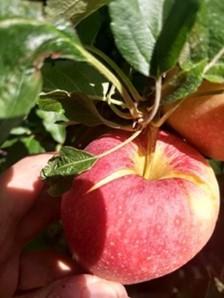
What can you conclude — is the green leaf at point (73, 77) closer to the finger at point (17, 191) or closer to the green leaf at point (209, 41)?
the green leaf at point (209, 41)

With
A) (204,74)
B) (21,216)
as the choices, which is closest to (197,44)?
(204,74)

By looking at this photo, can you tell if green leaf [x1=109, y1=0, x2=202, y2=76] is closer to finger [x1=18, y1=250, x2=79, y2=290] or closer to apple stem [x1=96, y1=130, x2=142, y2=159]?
apple stem [x1=96, y1=130, x2=142, y2=159]

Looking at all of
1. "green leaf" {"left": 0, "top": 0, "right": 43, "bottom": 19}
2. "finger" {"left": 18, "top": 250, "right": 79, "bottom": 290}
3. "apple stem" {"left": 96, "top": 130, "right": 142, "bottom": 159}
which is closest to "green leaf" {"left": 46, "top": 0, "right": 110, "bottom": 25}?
"green leaf" {"left": 0, "top": 0, "right": 43, "bottom": 19}

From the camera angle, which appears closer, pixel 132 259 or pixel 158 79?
pixel 158 79

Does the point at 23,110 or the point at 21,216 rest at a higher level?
the point at 23,110

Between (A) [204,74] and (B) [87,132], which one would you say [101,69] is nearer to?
(A) [204,74]

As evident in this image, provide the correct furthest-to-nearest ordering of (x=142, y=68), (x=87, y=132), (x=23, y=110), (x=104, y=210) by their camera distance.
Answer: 1. (x=87, y=132)
2. (x=104, y=210)
3. (x=142, y=68)
4. (x=23, y=110)

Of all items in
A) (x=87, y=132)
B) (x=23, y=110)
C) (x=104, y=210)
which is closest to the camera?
(x=23, y=110)

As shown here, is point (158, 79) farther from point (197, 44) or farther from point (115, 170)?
point (115, 170)

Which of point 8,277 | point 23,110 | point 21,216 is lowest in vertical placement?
point 8,277
